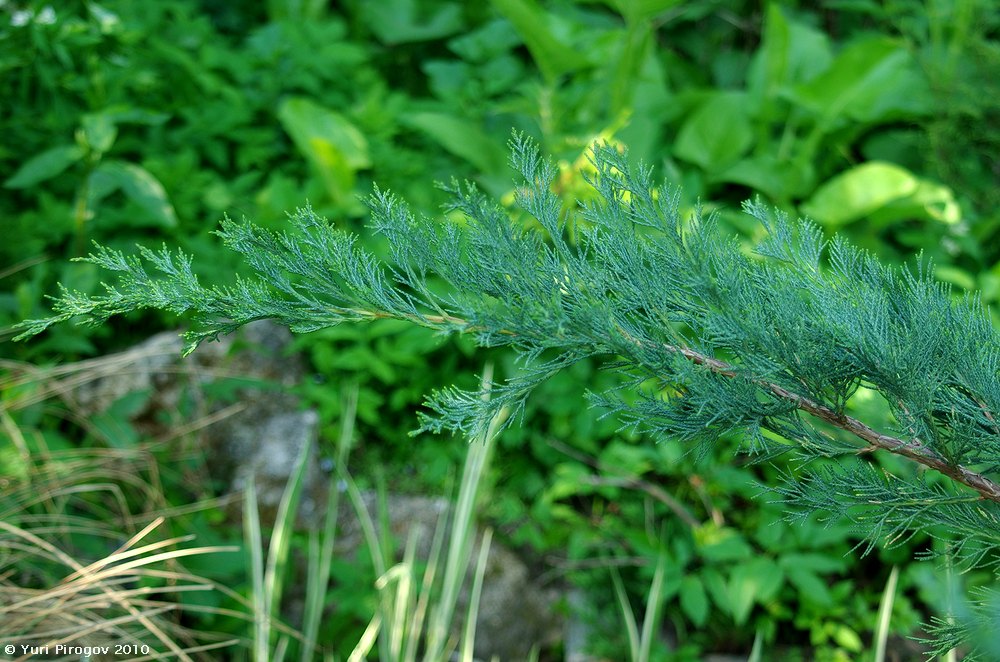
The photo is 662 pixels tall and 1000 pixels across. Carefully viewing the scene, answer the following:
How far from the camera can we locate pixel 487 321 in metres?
0.82

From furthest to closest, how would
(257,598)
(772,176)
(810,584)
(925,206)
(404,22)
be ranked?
(404,22) < (772,176) < (925,206) < (810,584) < (257,598)

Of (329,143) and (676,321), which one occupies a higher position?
(676,321)

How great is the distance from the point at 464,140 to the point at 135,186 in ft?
3.37

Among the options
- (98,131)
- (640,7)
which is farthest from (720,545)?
(98,131)

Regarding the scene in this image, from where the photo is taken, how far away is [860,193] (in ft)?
9.31

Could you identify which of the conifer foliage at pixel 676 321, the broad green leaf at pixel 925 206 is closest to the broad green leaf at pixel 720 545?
the broad green leaf at pixel 925 206

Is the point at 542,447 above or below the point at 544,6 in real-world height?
below

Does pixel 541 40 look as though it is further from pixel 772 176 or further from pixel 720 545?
pixel 720 545

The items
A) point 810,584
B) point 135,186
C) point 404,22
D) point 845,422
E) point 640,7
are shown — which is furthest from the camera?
point 404,22

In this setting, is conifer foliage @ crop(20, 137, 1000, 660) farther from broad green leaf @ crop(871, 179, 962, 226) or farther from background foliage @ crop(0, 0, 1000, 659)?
broad green leaf @ crop(871, 179, 962, 226)

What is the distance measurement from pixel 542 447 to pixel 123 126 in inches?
70.6

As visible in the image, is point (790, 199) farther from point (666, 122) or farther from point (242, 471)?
point (242, 471)

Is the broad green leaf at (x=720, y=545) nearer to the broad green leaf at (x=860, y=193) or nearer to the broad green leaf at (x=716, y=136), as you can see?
the broad green leaf at (x=860, y=193)

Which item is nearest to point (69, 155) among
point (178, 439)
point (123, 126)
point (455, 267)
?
point (123, 126)
